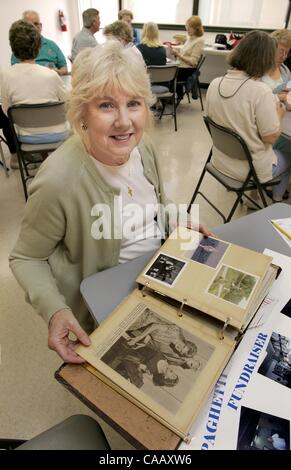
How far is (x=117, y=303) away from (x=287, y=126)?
1.82 m

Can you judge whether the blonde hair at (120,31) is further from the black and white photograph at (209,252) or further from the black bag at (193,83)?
the black and white photograph at (209,252)

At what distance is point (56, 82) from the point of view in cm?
261

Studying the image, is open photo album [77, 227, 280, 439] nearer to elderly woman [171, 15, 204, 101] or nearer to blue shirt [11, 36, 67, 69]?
blue shirt [11, 36, 67, 69]

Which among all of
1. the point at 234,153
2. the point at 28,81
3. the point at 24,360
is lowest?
the point at 24,360

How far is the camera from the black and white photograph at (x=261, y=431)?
564 mm

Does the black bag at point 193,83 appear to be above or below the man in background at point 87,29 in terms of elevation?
below

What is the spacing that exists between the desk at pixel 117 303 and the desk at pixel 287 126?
933mm

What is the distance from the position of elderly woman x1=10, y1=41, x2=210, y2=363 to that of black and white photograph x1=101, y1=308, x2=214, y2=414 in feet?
0.51

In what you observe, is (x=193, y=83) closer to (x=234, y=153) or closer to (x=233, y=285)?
(x=234, y=153)

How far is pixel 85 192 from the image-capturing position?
920 millimetres

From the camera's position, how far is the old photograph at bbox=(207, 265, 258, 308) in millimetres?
736

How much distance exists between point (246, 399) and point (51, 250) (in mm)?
680

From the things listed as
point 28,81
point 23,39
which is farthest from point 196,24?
point 28,81

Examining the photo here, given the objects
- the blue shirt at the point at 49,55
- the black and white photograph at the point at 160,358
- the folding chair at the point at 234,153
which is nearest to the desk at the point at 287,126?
the folding chair at the point at 234,153
